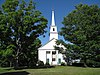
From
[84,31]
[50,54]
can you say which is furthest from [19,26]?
[50,54]

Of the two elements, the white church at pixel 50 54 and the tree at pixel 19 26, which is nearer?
the tree at pixel 19 26

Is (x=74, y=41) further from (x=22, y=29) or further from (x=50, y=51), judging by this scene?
(x=50, y=51)

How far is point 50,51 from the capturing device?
64.6 meters

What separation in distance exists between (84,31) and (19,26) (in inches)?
516

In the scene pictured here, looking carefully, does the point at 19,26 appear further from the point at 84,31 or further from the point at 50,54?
the point at 50,54

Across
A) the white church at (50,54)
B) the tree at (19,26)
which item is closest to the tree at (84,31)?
the tree at (19,26)

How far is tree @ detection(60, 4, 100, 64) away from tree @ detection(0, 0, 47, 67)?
677 cm

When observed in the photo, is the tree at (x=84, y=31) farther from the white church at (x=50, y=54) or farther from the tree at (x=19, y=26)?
the white church at (x=50, y=54)

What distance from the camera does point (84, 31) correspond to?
42.7m

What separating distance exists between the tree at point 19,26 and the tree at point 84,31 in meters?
6.77

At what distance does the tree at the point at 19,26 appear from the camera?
38906mm

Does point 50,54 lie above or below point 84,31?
below

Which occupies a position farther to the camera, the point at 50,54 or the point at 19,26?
the point at 50,54

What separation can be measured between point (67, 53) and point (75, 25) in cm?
638
